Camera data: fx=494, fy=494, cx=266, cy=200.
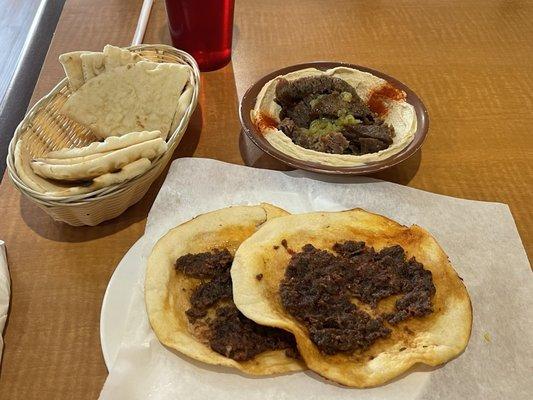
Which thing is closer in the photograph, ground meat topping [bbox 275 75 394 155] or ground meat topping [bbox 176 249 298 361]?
ground meat topping [bbox 176 249 298 361]

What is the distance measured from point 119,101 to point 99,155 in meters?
0.33

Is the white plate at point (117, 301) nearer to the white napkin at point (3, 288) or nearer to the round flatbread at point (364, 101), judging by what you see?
the white napkin at point (3, 288)

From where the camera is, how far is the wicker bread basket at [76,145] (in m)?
1.30

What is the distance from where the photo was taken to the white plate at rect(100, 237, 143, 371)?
115 cm

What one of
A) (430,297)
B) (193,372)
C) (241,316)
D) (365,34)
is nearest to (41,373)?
(193,372)

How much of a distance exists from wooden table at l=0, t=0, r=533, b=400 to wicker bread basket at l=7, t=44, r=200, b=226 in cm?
12

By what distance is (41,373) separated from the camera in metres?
1.17

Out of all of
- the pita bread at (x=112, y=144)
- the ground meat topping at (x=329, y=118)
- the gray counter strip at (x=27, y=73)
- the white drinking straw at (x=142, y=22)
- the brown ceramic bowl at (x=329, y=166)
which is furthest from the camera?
the white drinking straw at (x=142, y=22)

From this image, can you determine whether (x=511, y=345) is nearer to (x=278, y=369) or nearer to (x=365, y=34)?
(x=278, y=369)

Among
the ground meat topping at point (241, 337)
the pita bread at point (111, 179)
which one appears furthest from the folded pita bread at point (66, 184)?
the ground meat topping at point (241, 337)

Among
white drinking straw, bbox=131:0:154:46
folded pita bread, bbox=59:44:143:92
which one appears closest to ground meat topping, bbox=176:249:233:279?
folded pita bread, bbox=59:44:143:92

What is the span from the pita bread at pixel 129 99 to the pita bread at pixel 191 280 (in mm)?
385

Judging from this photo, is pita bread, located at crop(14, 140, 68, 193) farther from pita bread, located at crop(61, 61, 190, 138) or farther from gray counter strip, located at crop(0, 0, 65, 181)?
gray counter strip, located at crop(0, 0, 65, 181)

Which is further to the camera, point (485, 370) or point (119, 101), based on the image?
point (119, 101)
